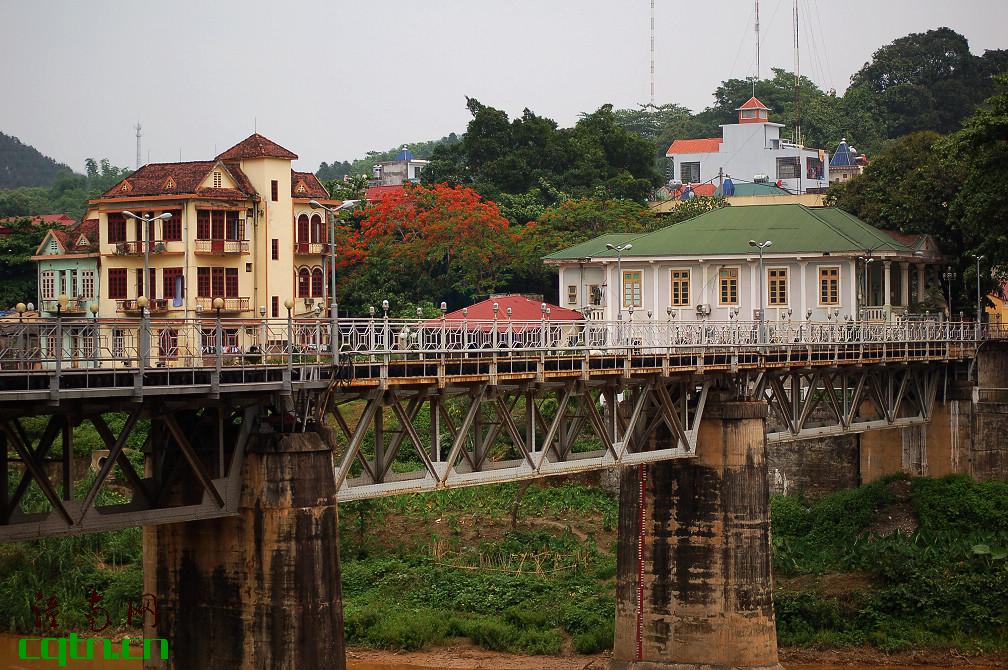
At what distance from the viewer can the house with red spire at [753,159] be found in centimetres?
14350

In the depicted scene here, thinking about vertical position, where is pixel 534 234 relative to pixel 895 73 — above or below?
below

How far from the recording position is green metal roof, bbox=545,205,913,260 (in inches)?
2542

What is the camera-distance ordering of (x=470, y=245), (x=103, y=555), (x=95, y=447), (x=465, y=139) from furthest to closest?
(x=465, y=139) → (x=470, y=245) → (x=95, y=447) → (x=103, y=555)

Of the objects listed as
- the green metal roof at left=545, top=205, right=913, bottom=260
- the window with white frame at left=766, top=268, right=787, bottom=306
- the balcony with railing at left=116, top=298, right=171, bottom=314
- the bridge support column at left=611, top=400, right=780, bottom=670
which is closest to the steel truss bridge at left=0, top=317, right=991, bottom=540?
the bridge support column at left=611, top=400, right=780, bottom=670

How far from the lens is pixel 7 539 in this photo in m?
26.0

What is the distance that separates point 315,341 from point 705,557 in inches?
710

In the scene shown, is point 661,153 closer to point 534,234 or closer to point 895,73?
point 895,73

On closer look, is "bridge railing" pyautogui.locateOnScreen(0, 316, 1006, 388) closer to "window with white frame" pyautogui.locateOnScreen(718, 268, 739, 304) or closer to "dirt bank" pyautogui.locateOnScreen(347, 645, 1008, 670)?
"window with white frame" pyautogui.locateOnScreen(718, 268, 739, 304)

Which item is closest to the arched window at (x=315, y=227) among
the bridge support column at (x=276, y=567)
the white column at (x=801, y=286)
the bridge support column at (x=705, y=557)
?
the bridge support column at (x=705, y=557)

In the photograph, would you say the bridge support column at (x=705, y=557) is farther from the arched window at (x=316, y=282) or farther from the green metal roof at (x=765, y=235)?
the green metal roof at (x=765, y=235)

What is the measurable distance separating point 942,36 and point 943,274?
284 ft

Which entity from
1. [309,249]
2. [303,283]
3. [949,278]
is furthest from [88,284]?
[949,278]

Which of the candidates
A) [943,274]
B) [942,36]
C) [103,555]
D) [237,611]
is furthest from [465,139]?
[237,611]

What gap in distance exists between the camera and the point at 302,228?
57.1 metres
